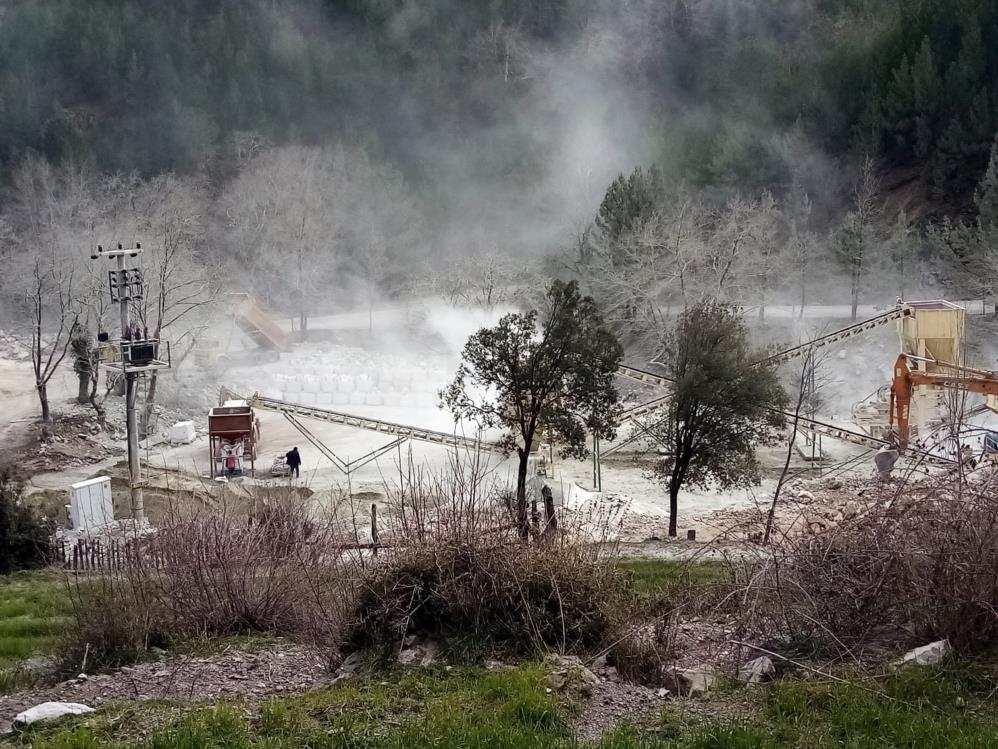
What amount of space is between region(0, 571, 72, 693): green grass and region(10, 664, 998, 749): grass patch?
8.41 feet

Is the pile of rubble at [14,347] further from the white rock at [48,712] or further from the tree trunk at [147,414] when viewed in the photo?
the white rock at [48,712]

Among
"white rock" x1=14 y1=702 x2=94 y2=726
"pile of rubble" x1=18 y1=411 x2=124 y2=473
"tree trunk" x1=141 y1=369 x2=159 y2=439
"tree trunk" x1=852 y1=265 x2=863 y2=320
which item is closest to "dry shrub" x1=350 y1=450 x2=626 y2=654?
"white rock" x1=14 y1=702 x2=94 y2=726

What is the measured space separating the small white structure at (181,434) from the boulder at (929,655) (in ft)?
91.2

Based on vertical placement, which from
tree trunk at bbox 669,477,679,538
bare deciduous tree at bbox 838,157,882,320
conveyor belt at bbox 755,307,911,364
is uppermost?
bare deciduous tree at bbox 838,157,882,320

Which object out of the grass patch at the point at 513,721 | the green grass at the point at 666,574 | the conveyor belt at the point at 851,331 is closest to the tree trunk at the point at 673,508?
the green grass at the point at 666,574

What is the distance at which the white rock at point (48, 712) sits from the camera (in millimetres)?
6090

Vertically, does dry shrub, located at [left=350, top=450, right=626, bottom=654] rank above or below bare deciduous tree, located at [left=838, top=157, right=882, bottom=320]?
below

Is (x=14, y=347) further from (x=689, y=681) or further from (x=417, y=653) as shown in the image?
(x=689, y=681)

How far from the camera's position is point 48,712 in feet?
20.4

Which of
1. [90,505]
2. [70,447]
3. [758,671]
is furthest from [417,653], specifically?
[70,447]

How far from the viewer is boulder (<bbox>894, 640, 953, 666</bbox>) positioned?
254 inches

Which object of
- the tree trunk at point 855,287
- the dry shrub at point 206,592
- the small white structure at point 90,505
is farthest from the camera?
the tree trunk at point 855,287

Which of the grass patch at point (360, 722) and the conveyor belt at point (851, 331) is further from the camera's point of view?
the conveyor belt at point (851, 331)

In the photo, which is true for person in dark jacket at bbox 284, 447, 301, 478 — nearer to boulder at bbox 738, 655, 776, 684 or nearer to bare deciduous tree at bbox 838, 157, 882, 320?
boulder at bbox 738, 655, 776, 684
